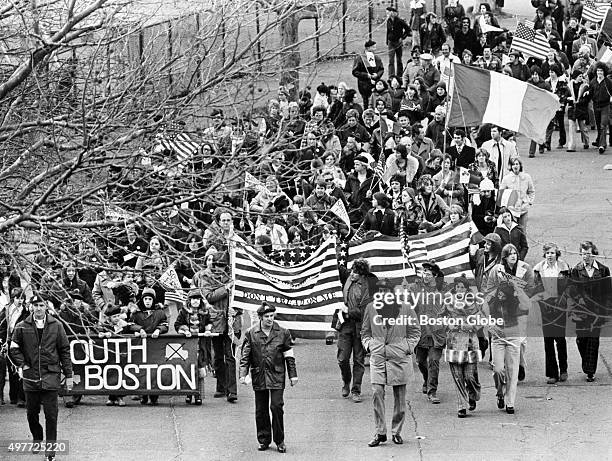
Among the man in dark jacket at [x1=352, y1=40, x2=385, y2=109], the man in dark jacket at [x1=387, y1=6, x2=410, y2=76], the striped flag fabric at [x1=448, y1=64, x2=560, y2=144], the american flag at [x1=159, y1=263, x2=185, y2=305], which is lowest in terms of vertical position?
the american flag at [x1=159, y1=263, x2=185, y2=305]

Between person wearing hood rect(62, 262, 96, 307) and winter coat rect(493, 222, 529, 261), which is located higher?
winter coat rect(493, 222, 529, 261)

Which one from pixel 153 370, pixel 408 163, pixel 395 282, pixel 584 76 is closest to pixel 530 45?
pixel 584 76

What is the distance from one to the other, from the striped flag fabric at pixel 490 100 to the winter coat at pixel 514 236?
2007 millimetres

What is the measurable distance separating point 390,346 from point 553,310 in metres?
2.75

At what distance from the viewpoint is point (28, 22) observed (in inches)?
621

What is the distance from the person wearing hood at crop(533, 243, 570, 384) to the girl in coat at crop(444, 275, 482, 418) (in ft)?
3.59

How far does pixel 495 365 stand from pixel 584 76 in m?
13.3

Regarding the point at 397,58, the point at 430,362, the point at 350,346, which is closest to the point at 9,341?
the point at 350,346

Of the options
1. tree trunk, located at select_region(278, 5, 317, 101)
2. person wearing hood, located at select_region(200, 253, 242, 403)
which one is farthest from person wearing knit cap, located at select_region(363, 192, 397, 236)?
person wearing hood, located at select_region(200, 253, 242, 403)

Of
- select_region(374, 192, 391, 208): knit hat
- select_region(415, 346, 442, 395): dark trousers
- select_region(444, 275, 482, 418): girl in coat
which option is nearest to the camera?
select_region(444, 275, 482, 418): girl in coat

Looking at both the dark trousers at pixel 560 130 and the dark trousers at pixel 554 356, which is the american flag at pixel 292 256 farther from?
the dark trousers at pixel 560 130

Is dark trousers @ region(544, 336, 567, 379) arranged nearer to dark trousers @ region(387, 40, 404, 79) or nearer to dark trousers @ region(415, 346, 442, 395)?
dark trousers @ region(415, 346, 442, 395)

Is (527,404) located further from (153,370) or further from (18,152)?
(18,152)

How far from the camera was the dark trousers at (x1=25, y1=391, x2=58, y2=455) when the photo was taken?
16.0m
